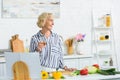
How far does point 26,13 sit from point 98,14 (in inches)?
54.5

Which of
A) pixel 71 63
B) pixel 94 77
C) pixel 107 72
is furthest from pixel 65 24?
→ pixel 94 77

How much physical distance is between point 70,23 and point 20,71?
99.9 inches

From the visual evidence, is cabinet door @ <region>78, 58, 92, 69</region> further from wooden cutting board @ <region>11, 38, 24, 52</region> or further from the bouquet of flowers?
wooden cutting board @ <region>11, 38, 24, 52</region>

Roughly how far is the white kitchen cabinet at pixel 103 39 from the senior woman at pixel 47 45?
5.81ft

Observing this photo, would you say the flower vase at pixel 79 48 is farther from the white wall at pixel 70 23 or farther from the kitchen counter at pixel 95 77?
the kitchen counter at pixel 95 77

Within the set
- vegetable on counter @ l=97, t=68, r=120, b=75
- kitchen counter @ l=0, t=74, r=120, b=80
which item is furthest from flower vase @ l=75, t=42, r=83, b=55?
kitchen counter @ l=0, t=74, r=120, b=80

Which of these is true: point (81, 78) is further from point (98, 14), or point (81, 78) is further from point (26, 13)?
point (98, 14)

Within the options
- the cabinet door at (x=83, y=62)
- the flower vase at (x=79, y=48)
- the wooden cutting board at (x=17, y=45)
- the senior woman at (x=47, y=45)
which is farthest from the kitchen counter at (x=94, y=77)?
the flower vase at (x=79, y=48)

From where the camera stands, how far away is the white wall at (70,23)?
4.51 metres

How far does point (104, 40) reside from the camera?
5.18 meters

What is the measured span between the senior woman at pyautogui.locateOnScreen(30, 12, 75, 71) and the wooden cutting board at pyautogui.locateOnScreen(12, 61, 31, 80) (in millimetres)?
782

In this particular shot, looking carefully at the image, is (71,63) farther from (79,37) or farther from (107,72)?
(107,72)

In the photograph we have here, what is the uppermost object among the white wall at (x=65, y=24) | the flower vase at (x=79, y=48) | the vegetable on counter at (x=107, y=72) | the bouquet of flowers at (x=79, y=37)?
the white wall at (x=65, y=24)

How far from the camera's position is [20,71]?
8.45 ft
